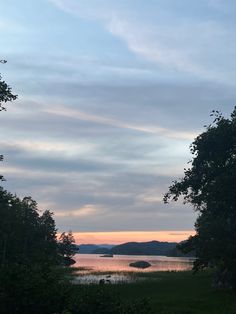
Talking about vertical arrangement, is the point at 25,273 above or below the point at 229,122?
below

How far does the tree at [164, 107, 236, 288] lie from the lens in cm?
4028

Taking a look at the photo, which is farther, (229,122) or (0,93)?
(229,122)

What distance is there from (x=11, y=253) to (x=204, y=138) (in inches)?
1735

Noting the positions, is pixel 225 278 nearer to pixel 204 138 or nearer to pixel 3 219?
pixel 204 138

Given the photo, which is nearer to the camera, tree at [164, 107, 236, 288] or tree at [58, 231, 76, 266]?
tree at [164, 107, 236, 288]

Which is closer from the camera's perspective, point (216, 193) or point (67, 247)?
point (216, 193)

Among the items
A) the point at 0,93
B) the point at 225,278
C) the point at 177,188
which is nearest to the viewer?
the point at 0,93

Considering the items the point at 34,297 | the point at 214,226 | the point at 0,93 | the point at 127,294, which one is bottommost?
the point at 127,294

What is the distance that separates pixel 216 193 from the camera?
4372 cm

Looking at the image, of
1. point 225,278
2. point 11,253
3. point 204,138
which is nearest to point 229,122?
point 204,138

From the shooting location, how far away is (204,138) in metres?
47.5

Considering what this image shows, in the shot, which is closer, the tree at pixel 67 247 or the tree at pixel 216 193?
the tree at pixel 216 193

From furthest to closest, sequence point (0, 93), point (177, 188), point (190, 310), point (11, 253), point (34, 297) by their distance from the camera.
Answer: point (11, 253) < point (177, 188) < point (0, 93) < point (190, 310) < point (34, 297)

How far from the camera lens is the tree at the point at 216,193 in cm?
4028
